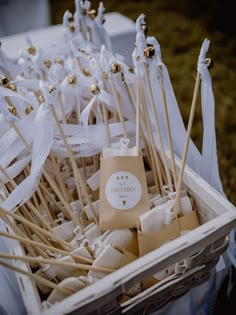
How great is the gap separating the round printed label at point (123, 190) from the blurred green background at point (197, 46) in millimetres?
769

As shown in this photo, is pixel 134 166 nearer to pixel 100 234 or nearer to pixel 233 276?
pixel 100 234

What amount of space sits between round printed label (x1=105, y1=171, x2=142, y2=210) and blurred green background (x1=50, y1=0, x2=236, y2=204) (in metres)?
0.77

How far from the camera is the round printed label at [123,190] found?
0.78m

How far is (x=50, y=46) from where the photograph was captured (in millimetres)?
1129

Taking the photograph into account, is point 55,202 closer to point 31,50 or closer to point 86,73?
point 86,73

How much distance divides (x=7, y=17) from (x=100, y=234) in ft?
5.53

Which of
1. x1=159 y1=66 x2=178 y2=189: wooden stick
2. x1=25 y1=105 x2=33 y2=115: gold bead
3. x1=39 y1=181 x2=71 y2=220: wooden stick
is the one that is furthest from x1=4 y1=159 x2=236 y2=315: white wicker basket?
x1=25 y1=105 x2=33 y2=115: gold bead

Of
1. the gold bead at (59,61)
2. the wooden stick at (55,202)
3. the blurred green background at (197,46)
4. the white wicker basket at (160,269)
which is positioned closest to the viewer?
the white wicker basket at (160,269)

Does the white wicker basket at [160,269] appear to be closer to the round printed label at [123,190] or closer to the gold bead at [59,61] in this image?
the round printed label at [123,190]

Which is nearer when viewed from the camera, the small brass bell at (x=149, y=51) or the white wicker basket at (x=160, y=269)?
the white wicker basket at (x=160, y=269)

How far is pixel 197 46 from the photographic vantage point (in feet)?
8.14

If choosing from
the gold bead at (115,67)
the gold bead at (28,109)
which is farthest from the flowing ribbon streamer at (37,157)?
the gold bead at (115,67)

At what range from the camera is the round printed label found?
777mm

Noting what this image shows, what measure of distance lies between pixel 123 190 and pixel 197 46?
1.92 m
